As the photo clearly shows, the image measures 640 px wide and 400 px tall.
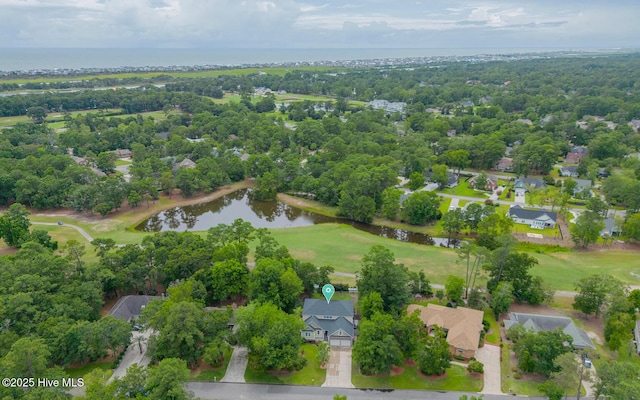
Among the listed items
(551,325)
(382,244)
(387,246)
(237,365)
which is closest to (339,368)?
(237,365)

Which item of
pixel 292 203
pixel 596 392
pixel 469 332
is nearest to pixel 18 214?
pixel 292 203

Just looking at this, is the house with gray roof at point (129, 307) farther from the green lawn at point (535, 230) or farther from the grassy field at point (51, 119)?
the grassy field at point (51, 119)

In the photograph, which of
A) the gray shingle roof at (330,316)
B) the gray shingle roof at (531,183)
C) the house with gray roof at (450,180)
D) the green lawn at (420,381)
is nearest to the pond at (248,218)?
the house with gray roof at (450,180)

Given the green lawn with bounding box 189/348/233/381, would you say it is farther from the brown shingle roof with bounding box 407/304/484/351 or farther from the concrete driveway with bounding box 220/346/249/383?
the brown shingle roof with bounding box 407/304/484/351

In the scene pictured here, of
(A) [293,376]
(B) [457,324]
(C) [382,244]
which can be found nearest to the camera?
(A) [293,376]

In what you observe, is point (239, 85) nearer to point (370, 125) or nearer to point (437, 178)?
point (370, 125)

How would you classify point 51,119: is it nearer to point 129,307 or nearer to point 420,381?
point 129,307
